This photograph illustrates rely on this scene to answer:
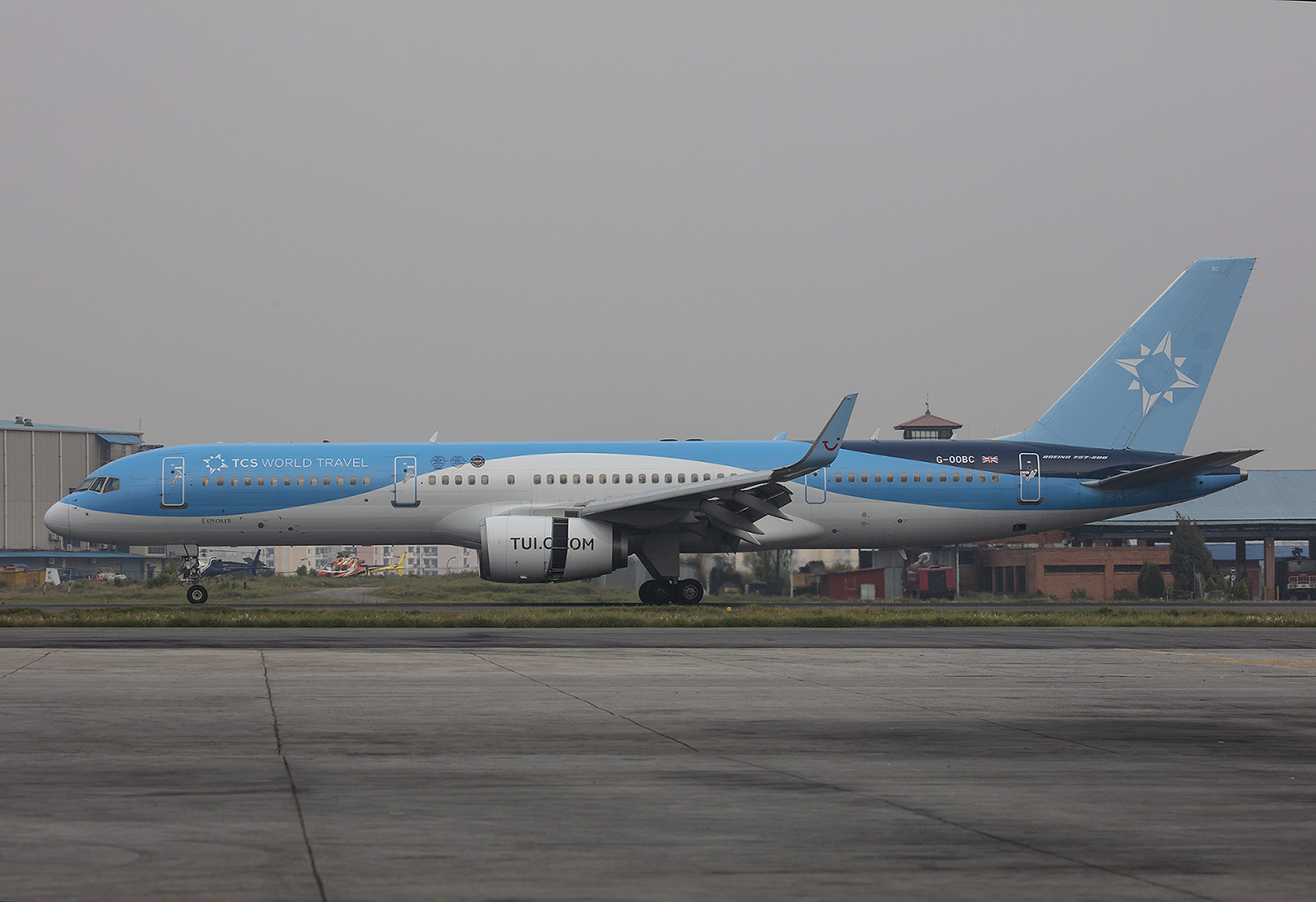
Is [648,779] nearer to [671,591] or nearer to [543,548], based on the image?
[543,548]

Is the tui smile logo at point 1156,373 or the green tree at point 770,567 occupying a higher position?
the tui smile logo at point 1156,373

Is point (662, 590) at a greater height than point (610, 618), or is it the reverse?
point (662, 590)

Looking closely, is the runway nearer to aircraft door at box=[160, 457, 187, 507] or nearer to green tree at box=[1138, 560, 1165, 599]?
aircraft door at box=[160, 457, 187, 507]

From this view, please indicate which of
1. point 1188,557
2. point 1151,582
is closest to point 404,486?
point 1151,582

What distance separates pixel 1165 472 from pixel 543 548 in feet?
49.2

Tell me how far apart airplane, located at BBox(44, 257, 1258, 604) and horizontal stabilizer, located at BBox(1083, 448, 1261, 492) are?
0.05m

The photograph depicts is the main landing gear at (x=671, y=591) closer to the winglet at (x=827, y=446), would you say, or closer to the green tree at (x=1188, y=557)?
the winglet at (x=827, y=446)

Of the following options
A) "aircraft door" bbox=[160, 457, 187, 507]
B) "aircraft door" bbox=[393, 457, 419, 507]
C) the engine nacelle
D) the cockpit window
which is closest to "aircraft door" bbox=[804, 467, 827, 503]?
the engine nacelle

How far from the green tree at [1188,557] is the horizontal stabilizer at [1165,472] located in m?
28.7

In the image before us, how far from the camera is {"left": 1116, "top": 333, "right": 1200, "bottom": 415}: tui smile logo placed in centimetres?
3209

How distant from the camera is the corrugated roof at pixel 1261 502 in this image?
78312 mm

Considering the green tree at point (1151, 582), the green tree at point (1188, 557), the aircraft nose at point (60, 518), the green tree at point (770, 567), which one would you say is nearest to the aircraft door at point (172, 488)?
the aircraft nose at point (60, 518)

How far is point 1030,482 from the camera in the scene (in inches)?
1209

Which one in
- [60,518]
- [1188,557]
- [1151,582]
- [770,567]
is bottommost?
[1151,582]
